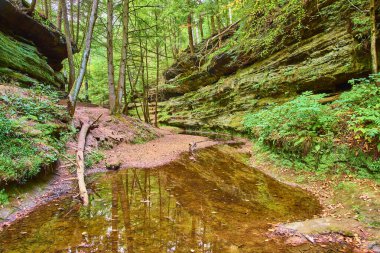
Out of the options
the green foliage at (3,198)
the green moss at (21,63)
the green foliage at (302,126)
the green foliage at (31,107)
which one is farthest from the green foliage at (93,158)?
the green foliage at (302,126)

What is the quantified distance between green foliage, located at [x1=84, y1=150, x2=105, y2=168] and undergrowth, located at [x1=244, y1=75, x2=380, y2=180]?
6.94m

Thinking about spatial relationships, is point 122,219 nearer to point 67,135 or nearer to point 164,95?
point 67,135

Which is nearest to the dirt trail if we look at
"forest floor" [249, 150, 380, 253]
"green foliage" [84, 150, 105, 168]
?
"green foliage" [84, 150, 105, 168]

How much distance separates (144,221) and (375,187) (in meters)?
5.31

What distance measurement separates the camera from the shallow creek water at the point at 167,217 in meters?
4.11

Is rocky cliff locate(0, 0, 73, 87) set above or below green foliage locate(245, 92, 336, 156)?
above

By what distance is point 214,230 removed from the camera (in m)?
4.71

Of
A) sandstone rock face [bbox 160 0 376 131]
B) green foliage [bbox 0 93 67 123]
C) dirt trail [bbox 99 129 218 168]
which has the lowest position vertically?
dirt trail [bbox 99 129 218 168]

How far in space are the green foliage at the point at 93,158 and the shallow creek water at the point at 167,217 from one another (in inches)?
46.9

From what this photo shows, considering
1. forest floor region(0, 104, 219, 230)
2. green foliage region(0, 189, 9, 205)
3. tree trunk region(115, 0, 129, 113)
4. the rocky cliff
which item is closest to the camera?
green foliage region(0, 189, 9, 205)

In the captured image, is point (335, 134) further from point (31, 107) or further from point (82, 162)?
point (31, 107)

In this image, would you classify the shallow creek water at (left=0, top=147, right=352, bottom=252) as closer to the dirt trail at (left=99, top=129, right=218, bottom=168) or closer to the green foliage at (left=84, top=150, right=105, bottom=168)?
the green foliage at (left=84, top=150, right=105, bottom=168)

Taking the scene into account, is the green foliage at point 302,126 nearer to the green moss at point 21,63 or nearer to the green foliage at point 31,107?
the green foliage at point 31,107

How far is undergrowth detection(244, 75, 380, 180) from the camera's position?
21.2ft
